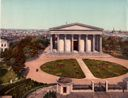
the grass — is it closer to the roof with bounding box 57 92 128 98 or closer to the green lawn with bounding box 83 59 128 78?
the roof with bounding box 57 92 128 98

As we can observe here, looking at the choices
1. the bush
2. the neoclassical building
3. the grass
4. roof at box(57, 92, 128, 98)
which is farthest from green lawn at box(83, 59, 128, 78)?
the neoclassical building

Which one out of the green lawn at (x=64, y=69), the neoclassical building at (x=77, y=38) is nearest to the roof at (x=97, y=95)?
the green lawn at (x=64, y=69)

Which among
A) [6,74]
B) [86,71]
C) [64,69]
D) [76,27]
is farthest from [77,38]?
[6,74]

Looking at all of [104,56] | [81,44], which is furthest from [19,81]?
[81,44]

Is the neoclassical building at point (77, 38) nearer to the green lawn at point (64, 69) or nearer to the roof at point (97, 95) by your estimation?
the green lawn at point (64, 69)

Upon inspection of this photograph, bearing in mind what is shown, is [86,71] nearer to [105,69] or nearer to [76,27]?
[105,69]

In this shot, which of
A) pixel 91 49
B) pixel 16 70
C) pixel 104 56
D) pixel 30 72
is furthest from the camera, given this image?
pixel 91 49

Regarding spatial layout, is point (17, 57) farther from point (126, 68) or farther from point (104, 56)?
point (104, 56)
